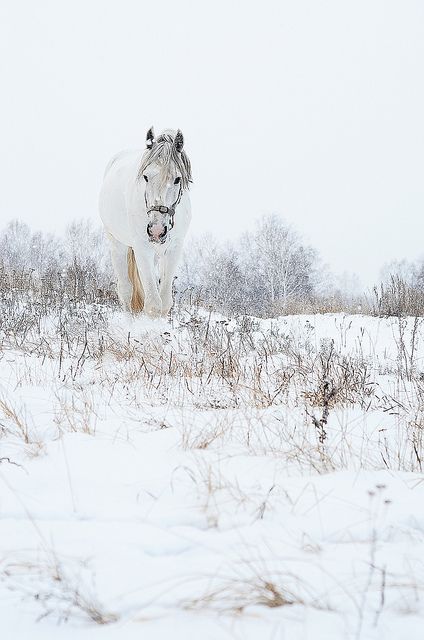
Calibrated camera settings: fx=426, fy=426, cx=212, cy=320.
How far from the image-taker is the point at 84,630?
80 cm

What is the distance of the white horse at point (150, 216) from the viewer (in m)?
4.80

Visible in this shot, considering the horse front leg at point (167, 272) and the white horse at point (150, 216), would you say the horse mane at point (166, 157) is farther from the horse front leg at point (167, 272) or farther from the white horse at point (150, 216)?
the horse front leg at point (167, 272)

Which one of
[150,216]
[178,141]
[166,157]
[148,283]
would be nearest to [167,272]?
[148,283]

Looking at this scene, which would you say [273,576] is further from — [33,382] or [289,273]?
[289,273]

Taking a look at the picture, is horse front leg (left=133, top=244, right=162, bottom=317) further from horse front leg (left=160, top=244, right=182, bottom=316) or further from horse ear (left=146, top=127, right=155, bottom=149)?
horse ear (left=146, top=127, right=155, bottom=149)

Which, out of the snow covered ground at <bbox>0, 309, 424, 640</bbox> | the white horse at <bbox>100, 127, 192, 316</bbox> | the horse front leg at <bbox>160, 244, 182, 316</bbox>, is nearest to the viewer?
the snow covered ground at <bbox>0, 309, 424, 640</bbox>

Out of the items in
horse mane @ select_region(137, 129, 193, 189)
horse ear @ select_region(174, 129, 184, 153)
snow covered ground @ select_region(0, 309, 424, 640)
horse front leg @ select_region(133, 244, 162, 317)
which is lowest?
snow covered ground @ select_region(0, 309, 424, 640)

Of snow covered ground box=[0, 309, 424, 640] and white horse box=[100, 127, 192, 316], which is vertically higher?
white horse box=[100, 127, 192, 316]

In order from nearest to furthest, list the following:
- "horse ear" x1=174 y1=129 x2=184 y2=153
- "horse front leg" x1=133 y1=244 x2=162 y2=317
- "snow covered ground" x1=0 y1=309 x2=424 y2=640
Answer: "snow covered ground" x1=0 y1=309 x2=424 y2=640, "horse ear" x1=174 y1=129 x2=184 y2=153, "horse front leg" x1=133 y1=244 x2=162 y2=317

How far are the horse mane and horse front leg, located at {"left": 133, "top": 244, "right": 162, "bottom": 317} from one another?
0.93 m

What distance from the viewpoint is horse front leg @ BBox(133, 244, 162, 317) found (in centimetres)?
544

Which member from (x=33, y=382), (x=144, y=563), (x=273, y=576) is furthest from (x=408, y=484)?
(x=33, y=382)

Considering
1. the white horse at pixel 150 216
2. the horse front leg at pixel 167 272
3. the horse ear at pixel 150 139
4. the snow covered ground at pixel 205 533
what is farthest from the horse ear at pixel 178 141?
the snow covered ground at pixel 205 533

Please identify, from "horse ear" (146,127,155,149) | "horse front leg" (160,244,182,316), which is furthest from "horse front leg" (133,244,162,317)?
"horse ear" (146,127,155,149)
